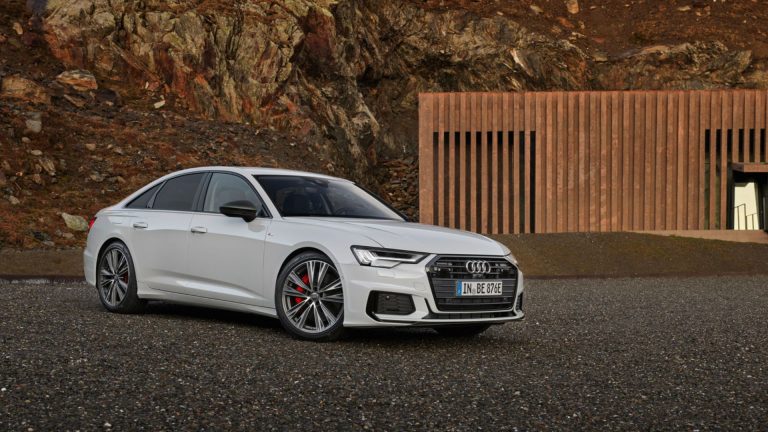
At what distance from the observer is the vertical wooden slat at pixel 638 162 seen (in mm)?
30469

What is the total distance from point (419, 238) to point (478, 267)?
57cm

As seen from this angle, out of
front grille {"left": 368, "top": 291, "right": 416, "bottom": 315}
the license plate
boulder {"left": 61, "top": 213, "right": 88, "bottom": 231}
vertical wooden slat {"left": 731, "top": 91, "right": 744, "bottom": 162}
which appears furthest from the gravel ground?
vertical wooden slat {"left": 731, "top": 91, "right": 744, "bottom": 162}

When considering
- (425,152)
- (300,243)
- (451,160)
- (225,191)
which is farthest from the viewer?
(451,160)

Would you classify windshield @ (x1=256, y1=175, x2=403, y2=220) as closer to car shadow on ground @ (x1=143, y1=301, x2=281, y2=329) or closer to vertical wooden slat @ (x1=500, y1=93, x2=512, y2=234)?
car shadow on ground @ (x1=143, y1=301, x2=281, y2=329)

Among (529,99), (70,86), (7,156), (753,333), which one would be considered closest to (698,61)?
(529,99)

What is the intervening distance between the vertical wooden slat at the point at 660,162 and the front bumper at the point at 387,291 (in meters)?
24.2

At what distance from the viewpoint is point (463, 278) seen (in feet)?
26.0

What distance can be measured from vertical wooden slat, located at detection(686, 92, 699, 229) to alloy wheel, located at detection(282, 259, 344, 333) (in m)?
24.4

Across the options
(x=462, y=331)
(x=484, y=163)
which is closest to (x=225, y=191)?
(x=462, y=331)

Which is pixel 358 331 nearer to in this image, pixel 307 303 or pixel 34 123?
pixel 307 303

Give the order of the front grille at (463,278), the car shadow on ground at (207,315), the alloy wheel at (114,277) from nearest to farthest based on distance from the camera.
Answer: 1. the front grille at (463,278)
2. the car shadow on ground at (207,315)
3. the alloy wheel at (114,277)

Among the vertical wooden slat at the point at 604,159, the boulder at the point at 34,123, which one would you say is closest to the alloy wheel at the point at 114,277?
the boulder at the point at 34,123

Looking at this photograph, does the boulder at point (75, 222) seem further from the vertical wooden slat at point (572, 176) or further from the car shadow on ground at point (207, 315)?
the vertical wooden slat at point (572, 176)

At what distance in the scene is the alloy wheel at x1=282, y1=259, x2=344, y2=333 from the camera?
26.0ft
